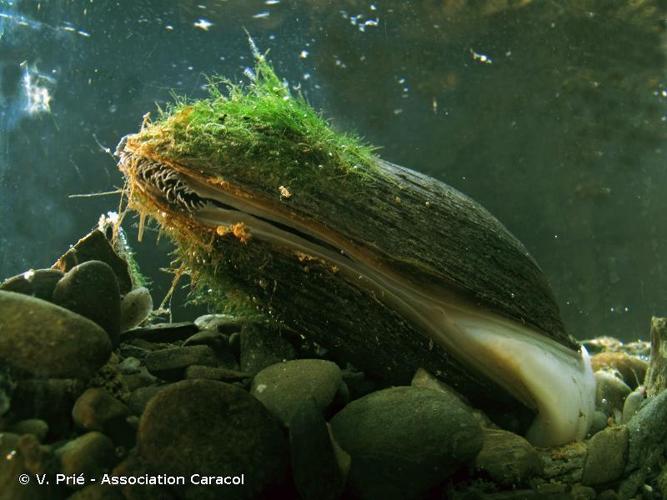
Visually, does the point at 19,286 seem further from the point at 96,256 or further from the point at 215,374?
the point at 215,374

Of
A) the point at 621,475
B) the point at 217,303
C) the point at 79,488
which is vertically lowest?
the point at 621,475

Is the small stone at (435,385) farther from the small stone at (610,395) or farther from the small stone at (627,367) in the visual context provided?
the small stone at (627,367)

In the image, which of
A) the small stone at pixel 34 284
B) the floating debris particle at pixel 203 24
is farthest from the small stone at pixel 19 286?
the floating debris particle at pixel 203 24

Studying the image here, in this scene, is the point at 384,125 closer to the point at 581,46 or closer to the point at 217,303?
the point at 581,46

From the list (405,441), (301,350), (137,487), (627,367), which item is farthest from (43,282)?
(627,367)

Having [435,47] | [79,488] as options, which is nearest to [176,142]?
[79,488]

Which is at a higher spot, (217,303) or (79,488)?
(79,488)
